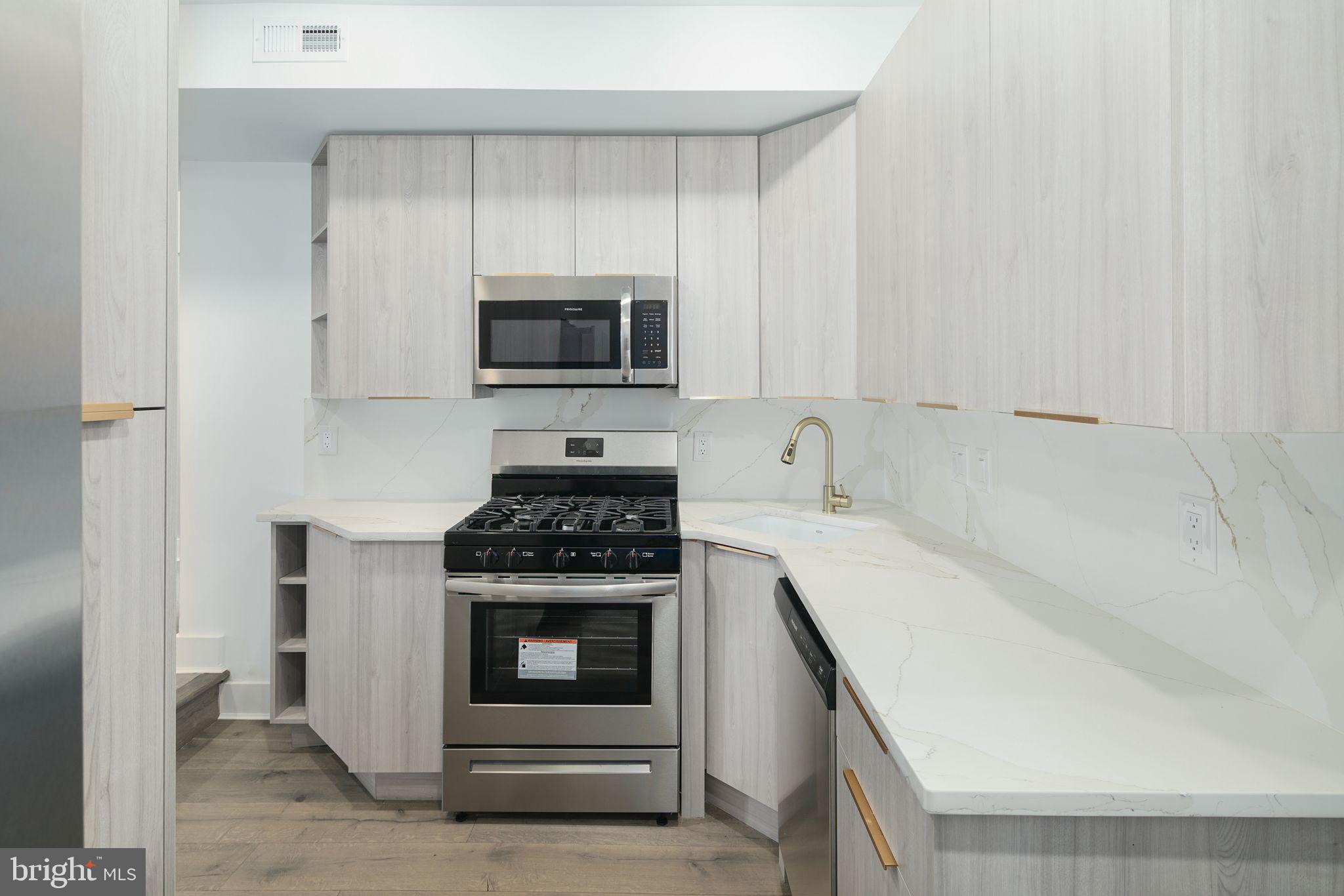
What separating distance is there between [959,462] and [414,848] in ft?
6.50

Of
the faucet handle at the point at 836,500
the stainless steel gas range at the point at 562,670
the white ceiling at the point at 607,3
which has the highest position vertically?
the white ceiling at the point at 607,3

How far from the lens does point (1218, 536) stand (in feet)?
3.97

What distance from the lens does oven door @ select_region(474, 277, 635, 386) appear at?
2.62 m

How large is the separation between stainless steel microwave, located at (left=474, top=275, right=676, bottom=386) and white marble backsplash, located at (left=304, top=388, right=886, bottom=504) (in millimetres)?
330

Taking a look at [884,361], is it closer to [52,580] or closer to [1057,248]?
[1057,248]

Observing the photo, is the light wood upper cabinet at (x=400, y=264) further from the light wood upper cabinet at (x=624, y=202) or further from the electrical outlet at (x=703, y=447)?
the electrical outlet at (x=703, y=447)

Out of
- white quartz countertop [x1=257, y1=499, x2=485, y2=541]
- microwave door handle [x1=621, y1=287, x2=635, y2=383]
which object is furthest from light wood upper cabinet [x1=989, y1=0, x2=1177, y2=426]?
white quartz countertop [x1=257, y1=499, x2=485, y2=541]

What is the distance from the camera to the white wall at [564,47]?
2314 millimetres

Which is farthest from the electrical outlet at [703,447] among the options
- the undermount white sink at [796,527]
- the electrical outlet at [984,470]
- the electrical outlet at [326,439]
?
the electrical outlet at [326,439]

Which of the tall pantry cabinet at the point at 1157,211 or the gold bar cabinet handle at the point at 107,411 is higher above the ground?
the tall pantry cabinet at the point at 1157,211

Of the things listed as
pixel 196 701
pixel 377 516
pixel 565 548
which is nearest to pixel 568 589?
pixel 565 548

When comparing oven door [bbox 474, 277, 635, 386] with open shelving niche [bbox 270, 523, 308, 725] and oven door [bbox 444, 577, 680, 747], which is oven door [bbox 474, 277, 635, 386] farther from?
open shelving niche [bbox 270, 523, 308, 725]

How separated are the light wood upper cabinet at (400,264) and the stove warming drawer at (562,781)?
1265 mm

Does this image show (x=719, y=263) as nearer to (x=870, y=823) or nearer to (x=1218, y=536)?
(x=1218, y=536)
